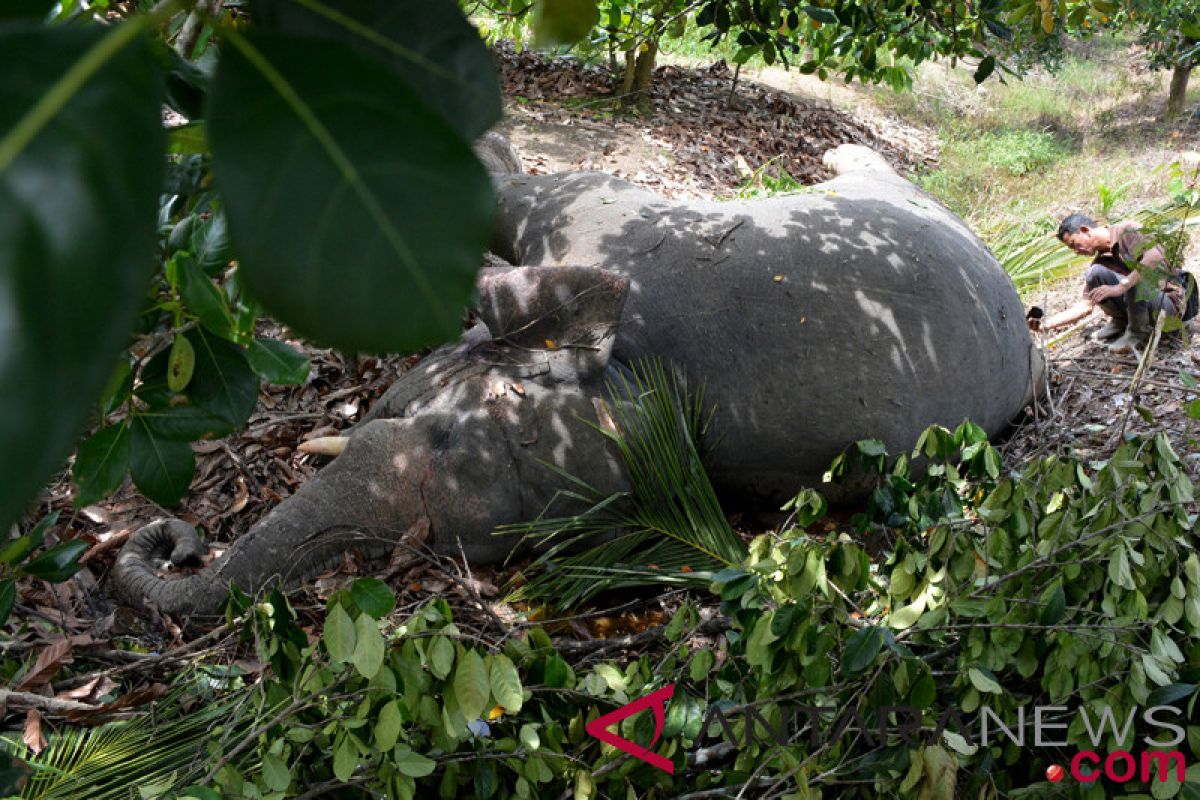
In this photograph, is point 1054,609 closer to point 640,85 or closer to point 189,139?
point 189,139

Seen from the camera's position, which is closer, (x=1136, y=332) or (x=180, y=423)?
(x=180, y=423)

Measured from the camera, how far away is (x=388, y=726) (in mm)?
1507

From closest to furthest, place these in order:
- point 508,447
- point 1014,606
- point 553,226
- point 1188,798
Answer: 1. point 1188,798
2. point 1014,606
3. point 508,447
4. point 553,226

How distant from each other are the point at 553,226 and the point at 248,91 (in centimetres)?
382

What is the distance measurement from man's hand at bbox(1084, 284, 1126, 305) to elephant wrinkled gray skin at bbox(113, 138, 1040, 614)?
2.58ft

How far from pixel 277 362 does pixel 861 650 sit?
42.3 inches

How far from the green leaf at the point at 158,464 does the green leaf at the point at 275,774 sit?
2.37 ft

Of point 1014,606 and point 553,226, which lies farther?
point 553,226

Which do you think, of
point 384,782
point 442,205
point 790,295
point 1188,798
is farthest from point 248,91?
point 790,295

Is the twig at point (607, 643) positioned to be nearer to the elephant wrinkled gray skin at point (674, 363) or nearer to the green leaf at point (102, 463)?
the elephant wrinkled gray skin at point (674, 363)

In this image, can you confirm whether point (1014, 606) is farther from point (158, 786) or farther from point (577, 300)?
point (577, 300)

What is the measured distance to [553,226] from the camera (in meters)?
4.06

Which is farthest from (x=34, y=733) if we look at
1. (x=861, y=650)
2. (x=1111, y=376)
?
(x=1111, y=376)

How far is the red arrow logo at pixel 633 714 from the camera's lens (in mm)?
1683
